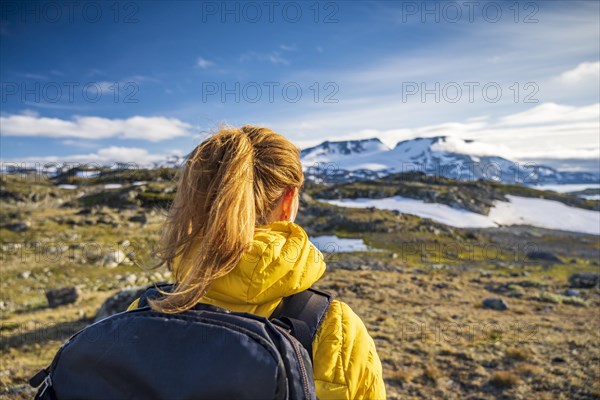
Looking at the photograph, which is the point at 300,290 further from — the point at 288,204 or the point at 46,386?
the point at 46,386

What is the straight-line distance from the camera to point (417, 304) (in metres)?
18.7

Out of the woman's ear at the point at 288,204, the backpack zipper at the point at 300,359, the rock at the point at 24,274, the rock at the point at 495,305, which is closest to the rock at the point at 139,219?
the rock at the point at 24,274

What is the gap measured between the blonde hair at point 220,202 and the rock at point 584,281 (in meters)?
31.8

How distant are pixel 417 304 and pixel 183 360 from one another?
744 inches

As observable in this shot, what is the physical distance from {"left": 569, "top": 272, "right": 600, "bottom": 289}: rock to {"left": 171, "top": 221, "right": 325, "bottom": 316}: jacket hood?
31845 mm

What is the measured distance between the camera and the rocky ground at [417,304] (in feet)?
30.8

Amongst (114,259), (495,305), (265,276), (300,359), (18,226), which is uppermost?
(265,276)

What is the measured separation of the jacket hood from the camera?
1938 millimetres

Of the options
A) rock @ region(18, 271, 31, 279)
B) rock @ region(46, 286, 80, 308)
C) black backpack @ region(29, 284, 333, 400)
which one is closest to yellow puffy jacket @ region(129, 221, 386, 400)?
black backpack @ region(29, 284, 333, 400)

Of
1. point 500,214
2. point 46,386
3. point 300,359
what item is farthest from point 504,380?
point 500,214

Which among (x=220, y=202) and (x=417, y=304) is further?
(x=417, y=304)

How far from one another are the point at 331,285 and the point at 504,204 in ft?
325

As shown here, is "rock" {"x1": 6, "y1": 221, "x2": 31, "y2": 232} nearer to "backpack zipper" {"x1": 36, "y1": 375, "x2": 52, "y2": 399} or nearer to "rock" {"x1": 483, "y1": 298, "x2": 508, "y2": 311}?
"rock" {"x1": 483, "y1": 298, "x2": 508, "y2": 311}

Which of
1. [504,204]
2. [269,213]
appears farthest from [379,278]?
[504,204]
